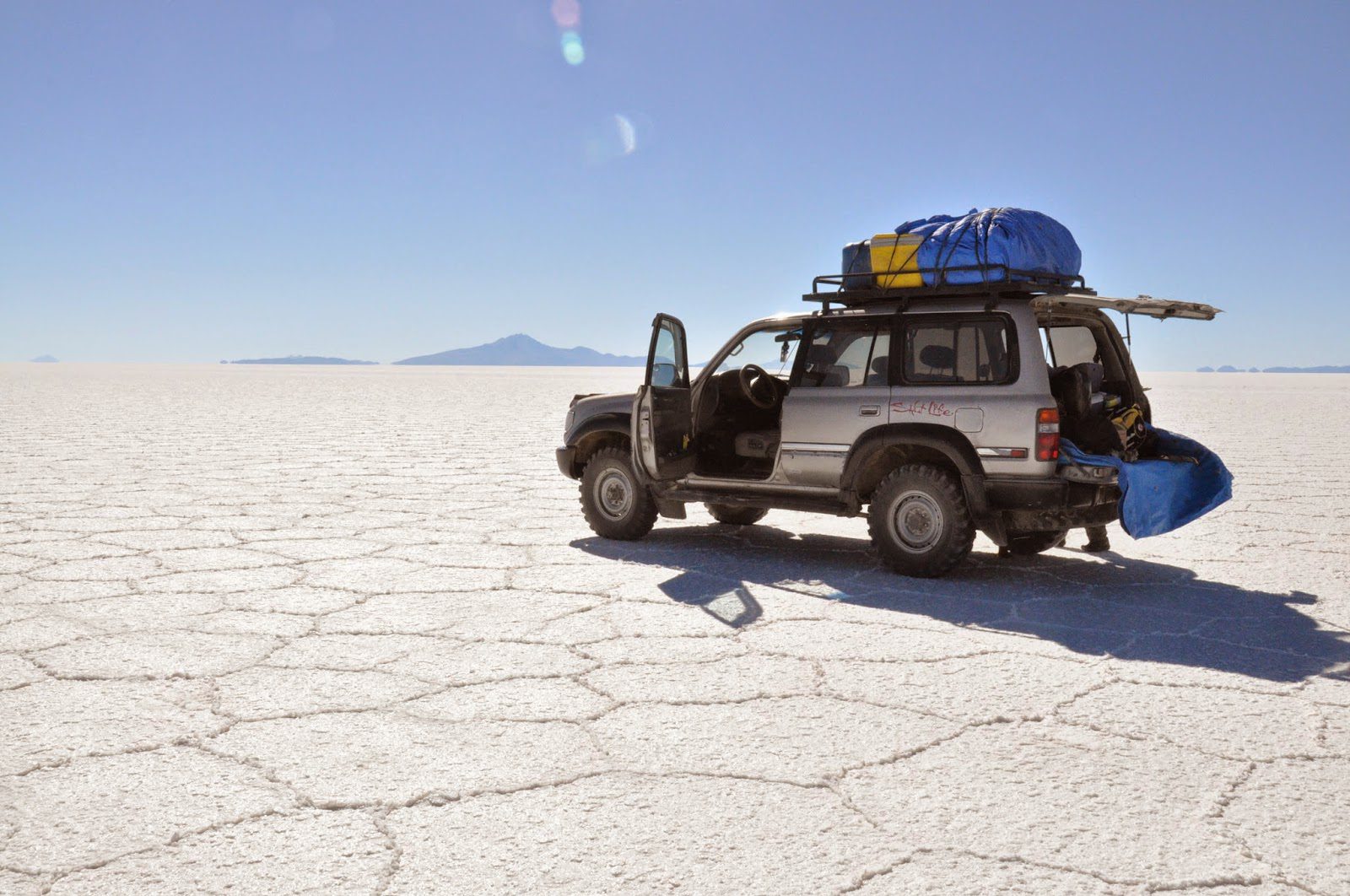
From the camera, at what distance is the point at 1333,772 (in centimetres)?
377

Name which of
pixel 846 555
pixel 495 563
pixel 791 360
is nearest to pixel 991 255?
pixel 791 360

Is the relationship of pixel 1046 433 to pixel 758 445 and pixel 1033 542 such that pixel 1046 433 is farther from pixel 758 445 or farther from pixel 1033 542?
pixel 758 445

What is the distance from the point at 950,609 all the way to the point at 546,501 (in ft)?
16.9

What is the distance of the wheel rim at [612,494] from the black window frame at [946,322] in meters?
2.41

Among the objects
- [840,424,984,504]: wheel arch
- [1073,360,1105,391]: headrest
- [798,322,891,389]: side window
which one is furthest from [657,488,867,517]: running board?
[1073,360,1105,391]: headrest

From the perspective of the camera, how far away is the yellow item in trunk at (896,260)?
7.18 metres

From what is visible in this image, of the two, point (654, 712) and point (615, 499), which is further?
point (615, 499)

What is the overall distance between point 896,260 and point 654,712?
3996mm

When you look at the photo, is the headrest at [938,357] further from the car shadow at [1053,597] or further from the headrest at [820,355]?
the car shadow at [1053,597]

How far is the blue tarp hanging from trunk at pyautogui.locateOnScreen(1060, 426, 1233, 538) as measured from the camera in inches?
262

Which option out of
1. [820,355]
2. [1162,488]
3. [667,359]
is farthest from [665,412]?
[1162,488]

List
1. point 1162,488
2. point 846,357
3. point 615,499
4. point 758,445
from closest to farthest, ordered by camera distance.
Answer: point 1162,488, point 846,357, point 758,445, point 615,499

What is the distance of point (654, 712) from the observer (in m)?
4.36

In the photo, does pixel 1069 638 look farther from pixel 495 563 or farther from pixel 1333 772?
pixel 495 563
